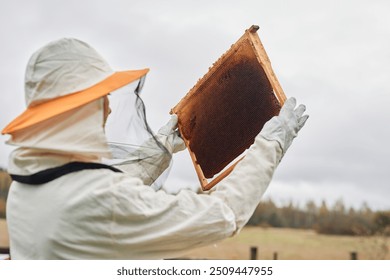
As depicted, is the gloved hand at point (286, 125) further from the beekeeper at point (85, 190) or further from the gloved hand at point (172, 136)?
the gloved hand at point (172, 136)

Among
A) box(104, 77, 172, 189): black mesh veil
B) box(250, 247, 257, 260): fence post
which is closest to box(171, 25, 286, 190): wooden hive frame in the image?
box(104, 77, 172, 189): black mesh veil

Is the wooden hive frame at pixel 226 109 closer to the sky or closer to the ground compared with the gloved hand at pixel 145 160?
closer to the sky

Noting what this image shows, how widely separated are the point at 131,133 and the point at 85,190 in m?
0.50

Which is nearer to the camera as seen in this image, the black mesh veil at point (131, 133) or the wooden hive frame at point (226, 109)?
the black mesh veil at point (131, 133)

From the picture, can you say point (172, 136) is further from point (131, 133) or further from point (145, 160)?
point (131, 133)

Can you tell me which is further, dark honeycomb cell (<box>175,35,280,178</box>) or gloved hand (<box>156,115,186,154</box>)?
gloved hand (<box>156,115,186,154</box>)

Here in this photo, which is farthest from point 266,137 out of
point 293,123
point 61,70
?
point 61,70

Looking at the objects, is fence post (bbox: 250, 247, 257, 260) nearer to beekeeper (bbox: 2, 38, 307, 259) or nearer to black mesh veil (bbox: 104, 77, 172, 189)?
black mesh veil (bbox: 104, 77, 172, 189)

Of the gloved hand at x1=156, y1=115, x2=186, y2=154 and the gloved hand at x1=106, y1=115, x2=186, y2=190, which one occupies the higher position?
the gloved hand at x1=156, y1=115, x2=186, y2=154

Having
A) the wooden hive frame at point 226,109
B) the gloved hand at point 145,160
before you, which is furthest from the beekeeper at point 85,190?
the wooden hive frame at point 226,109

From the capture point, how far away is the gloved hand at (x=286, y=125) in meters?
2.14

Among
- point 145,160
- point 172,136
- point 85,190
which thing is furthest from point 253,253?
point 85,190

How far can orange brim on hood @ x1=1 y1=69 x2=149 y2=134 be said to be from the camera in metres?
1.87
